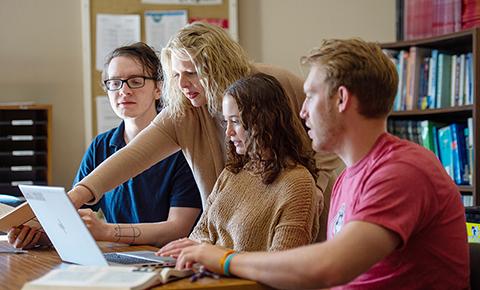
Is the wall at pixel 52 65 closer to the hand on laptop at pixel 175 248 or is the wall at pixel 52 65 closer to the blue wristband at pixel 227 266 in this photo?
the hand on laptop at pixel 175 248

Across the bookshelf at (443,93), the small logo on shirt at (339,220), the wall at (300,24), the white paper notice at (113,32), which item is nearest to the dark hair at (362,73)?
the small logo on shirt at (339,220)

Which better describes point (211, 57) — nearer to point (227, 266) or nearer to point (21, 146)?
point (227, 266)

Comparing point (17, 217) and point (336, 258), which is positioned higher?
point (336, 258)

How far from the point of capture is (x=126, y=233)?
86.2 inches

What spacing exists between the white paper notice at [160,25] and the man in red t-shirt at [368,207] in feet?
7.28

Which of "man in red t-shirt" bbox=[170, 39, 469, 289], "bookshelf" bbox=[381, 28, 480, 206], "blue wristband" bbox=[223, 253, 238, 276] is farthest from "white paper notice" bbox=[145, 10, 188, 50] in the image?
"blue wristband" bbox=[223, 253, 238, 276]

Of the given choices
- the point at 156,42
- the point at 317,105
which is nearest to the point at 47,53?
the point at 156,42

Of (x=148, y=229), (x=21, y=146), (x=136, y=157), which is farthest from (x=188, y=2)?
(x=148, y=229)

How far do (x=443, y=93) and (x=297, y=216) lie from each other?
1910mm

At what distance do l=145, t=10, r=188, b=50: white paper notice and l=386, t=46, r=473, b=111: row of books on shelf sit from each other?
1058mm

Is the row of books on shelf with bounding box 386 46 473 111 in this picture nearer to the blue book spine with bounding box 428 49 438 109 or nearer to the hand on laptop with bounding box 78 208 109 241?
Result: the blue book spine with bounding box 428 49 438 109

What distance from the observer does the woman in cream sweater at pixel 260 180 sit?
1796mm

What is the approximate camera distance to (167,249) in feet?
5.82

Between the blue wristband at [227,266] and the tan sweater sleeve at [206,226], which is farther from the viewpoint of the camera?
the tan sweater sleeve at [206,226]
